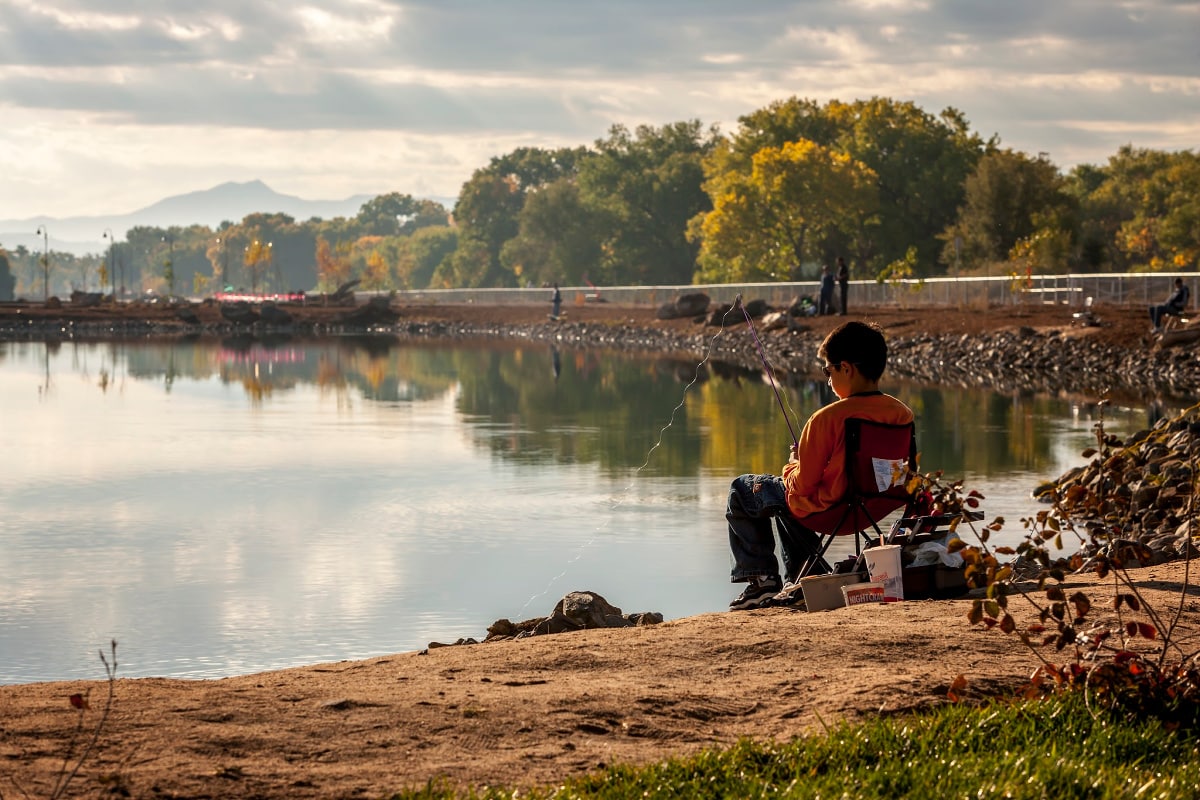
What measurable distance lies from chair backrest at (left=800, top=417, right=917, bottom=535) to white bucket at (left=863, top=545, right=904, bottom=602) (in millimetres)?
192

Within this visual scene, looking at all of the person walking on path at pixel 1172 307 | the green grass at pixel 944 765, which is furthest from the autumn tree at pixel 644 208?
the green grass at pixel 944 765

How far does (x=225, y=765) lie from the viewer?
5.56m

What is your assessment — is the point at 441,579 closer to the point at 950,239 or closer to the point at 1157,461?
the point at 1157,461

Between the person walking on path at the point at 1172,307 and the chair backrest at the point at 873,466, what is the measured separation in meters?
34.9

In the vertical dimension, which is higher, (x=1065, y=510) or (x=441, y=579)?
(x=1065, y=510)

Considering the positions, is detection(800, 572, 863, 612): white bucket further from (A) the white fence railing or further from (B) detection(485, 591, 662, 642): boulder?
(A) the white fence railing

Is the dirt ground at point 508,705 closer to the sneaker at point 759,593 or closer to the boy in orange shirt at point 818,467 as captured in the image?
the boy in orange shirt at point 818,467

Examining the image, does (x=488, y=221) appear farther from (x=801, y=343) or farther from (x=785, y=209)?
(x=801, y=343)

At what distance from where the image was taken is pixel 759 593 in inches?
391

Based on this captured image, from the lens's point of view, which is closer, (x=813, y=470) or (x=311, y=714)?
(x=311, y=714)

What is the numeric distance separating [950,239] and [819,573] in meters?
72.8

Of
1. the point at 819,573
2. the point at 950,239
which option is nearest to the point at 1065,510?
the point at 819,573

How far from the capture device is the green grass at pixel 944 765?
529cm

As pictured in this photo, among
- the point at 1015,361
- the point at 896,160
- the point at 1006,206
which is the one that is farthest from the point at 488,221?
the point at 1015,361
